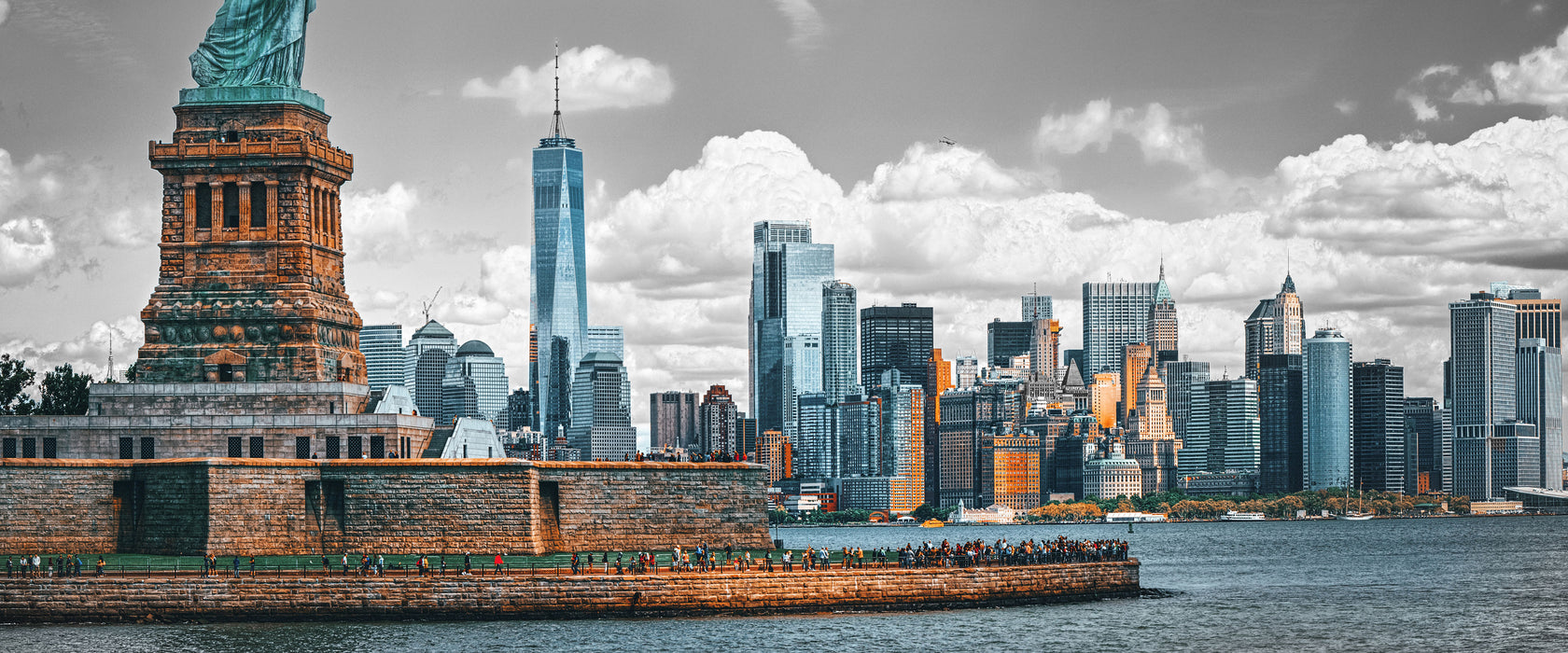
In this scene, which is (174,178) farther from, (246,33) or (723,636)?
(723,636)

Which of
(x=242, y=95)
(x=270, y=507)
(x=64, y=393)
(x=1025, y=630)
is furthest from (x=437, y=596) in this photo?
(x=64, y=393)

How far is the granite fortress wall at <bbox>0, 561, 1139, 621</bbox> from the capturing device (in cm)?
8750

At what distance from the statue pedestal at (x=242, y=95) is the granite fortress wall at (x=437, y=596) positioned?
1055 inches

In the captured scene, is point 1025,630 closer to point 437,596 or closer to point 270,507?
point 437,596

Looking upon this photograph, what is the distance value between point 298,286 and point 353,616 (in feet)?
72.3

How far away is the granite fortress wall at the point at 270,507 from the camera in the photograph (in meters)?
96.1

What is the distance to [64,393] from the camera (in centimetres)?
12950

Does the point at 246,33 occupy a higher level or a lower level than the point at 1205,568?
higher

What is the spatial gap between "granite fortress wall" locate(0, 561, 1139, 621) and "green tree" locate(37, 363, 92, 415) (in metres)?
41.0

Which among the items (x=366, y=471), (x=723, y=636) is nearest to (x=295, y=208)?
(x=366, y=471)

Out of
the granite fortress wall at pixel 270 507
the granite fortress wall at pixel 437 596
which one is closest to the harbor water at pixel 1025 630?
the granite fortress wall at pixel 437 596

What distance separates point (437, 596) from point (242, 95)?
29682 millimetres

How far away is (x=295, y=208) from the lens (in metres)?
104

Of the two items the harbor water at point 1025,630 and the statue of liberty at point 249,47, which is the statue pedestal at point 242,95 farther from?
the harbor water at point 1025,630
